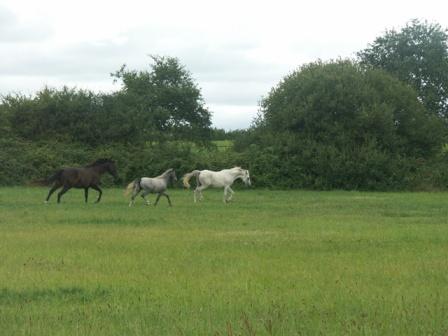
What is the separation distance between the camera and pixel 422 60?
6531cm

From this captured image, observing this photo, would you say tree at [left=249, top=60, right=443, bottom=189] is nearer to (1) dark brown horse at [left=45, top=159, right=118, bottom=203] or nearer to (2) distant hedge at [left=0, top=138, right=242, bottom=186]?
(2) distant hedge at [left=0, top=138, right=242, bottom=186]

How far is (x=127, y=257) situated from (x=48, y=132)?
36604mm

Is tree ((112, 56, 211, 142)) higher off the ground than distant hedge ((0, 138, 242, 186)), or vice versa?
tree ((112, 56, 211, 142))

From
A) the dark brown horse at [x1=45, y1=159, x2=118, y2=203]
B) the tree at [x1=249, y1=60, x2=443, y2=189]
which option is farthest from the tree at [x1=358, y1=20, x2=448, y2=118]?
the dark brown horse at [x1=45, y1=159, x2=118, y2=203]

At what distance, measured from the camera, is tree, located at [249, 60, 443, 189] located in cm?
4359

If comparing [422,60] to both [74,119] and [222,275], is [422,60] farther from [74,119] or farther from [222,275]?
[222,275]

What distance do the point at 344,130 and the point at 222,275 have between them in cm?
3457

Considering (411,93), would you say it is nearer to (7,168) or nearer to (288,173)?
(288,173)

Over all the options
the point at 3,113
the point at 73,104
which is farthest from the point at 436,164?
the point at 3,113

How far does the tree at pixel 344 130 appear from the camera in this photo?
43.6 meters

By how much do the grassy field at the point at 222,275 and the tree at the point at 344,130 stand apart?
2101 centimetres

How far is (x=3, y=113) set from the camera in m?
48.4

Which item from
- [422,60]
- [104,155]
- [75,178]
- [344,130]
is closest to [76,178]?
[75,178]

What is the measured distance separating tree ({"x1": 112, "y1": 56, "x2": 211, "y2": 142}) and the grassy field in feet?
167
